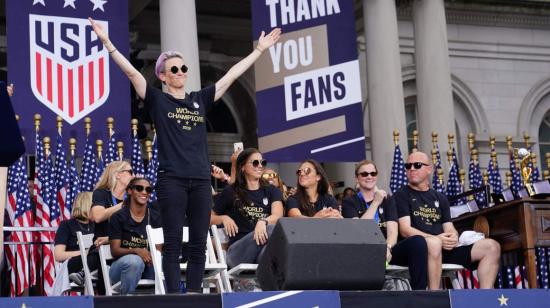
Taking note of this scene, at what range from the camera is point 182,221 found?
861 centimetres

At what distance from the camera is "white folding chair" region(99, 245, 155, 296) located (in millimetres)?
9926

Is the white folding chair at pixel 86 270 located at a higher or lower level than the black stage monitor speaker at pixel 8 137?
lower

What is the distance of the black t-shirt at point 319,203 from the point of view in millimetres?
10719

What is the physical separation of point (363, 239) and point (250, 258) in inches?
82.1

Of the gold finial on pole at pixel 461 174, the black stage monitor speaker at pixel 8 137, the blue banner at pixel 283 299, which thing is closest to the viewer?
the black stage monitor speaker at pixel 8 137

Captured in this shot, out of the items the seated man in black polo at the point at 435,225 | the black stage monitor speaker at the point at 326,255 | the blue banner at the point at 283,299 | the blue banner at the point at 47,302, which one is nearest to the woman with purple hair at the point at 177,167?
the black stage monitor speaker at the point at 326,255

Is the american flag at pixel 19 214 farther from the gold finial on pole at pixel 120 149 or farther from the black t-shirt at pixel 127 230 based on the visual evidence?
the black t-shirt at pixel 127 230

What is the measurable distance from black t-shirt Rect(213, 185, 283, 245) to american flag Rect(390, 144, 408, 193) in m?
6.88

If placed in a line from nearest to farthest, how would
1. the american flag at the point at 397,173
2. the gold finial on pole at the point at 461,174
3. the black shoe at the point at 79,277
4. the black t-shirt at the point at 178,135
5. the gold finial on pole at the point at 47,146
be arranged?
1. the black t-shirt at the point at 178,135
2. the black shoe at the point at 79,277
3. the gold finial on pole at the point at 47,146
4. the american flag at the point at 397,173
5. the gold finial on pole at the point at 461,174

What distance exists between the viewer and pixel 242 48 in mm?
24234

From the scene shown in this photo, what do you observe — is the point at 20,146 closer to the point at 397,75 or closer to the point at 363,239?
the point at 363,239

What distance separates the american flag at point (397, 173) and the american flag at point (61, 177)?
515 centimetres

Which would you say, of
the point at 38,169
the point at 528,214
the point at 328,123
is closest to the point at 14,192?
the point at 38,169

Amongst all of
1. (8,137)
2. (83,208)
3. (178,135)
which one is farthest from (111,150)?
(8,137)
